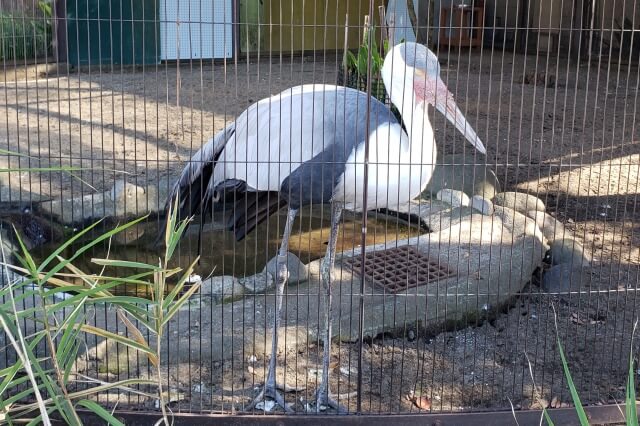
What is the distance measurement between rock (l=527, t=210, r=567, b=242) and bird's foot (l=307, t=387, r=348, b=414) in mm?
2230

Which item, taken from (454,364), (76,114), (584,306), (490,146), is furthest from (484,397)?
(76,114)

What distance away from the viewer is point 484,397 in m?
3.67

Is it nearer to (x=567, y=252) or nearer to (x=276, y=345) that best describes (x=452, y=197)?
(x=567, y=252)

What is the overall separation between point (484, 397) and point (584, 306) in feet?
3.91

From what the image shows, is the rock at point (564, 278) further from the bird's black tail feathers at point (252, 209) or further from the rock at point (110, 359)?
the rock at point (110, 359)

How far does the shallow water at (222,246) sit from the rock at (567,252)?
908mm

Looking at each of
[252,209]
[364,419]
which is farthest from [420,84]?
[364,419]

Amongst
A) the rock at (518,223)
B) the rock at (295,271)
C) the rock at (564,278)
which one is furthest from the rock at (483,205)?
the rock at (295,271)

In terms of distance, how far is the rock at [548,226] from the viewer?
525 cm

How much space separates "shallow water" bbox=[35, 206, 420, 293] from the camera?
5.12m

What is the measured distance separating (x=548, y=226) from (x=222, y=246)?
85.1 inches

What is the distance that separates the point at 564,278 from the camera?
4723 mm

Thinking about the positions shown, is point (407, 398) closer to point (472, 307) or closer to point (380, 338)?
point (380, 338)

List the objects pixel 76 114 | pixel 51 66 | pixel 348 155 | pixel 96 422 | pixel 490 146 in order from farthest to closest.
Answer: pixel 51 66 → pixel 76 114 → pixel 490 146 → pixel 348 155 → pixel 96 422
